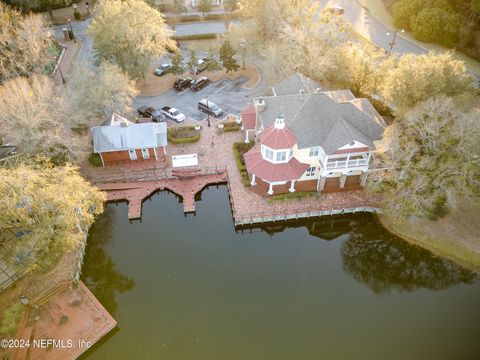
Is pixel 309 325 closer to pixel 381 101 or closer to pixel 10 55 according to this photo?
pixel 381 101

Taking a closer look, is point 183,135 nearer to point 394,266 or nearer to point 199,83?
point 199,83

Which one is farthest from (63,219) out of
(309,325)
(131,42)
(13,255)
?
(131,42)

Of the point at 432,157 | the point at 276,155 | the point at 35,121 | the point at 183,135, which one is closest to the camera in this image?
the point at 432,157

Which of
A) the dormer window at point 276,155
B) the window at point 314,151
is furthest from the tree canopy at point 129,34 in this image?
the window at point 314,151

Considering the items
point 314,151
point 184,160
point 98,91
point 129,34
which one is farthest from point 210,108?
point 314,151

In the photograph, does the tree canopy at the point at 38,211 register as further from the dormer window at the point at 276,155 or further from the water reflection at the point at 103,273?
the dormer window at the point at 276,155

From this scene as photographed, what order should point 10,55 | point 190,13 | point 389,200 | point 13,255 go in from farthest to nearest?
1. point 190,13
2. point 10,55
3. point 389,200
4. point 13,255
